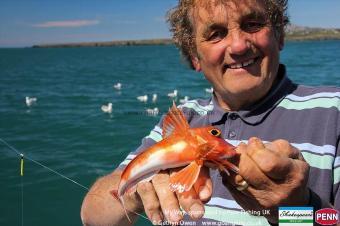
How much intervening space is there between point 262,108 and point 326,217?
1.01 metres

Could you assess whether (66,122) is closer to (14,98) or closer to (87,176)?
(87,176)

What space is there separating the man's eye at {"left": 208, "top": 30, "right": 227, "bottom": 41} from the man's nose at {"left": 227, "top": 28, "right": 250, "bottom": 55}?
4cm

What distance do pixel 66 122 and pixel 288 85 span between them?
13637 millimetres

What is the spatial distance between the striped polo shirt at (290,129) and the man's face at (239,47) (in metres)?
0.14

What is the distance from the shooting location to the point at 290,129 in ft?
8.89

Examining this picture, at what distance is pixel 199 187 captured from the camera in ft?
6.04

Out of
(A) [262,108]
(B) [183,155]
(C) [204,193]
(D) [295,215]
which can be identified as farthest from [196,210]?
(A) [262,108]

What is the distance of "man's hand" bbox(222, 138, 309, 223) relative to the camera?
1.73 m

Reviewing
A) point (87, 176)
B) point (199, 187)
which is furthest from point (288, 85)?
point (87, 176)

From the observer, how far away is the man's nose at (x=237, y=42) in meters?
2.78

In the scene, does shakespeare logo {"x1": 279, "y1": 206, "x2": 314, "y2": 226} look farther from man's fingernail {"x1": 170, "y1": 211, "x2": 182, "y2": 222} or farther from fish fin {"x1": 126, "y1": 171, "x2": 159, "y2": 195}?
fish fin {"x1": 126, "y1": 171, "x2": 159, "y2": 195}

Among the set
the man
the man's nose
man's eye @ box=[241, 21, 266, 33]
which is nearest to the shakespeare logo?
the man

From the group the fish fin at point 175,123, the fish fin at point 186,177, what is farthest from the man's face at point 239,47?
the fish fin at point 186,177

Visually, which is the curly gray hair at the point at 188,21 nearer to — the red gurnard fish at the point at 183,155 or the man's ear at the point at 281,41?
the man's ear at the point at 281,41
